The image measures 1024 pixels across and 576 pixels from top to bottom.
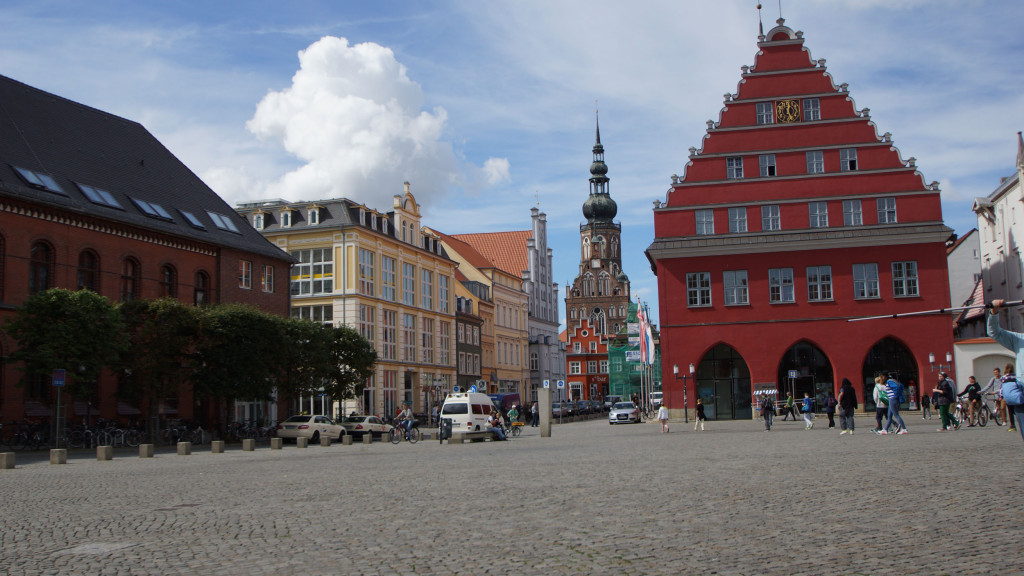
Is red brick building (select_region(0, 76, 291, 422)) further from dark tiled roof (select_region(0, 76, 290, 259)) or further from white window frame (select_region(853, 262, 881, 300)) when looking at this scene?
white window frame (select_region(853, 262, 881, 300))

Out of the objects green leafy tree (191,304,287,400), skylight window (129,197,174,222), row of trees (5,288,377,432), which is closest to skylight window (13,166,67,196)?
skylight window (129,197,174,222)

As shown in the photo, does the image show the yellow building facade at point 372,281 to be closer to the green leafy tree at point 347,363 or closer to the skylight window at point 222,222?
the green leafy tree at point 347,363

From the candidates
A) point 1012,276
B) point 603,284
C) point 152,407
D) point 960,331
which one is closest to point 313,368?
point 152,407

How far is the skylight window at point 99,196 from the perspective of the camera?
41.0 m

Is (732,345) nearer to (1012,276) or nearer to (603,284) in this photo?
(1012,276)

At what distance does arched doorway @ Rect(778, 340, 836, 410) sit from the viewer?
2014 inches

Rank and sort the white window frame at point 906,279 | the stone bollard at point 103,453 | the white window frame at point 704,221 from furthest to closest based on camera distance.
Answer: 1. the white window frame at point 704,221
2. the white window frame at point 906,279
3. the stone bollard at point 103,453

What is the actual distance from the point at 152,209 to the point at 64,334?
14.1 m

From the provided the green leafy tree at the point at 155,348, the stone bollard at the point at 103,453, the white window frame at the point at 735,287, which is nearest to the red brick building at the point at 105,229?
the green leafy tree at the point at 155,348

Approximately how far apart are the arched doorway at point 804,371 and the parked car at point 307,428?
2452 cm

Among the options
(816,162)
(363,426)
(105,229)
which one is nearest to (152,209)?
(105,229)

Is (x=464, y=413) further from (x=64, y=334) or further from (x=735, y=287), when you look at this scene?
(x=735, y=287)

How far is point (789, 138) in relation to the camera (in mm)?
51750

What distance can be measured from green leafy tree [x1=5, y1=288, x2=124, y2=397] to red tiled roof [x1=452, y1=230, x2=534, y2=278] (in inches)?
2776
